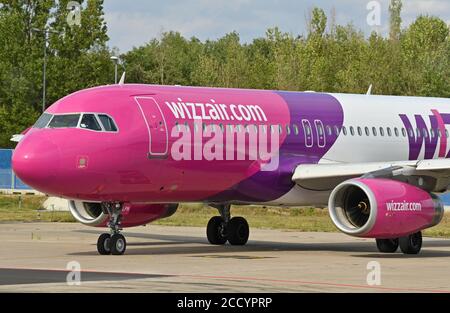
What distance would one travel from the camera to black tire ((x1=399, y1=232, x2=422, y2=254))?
97.1 feet

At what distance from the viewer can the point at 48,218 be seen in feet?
155

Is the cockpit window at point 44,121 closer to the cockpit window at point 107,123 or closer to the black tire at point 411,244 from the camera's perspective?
the cockpit window at point 107,123

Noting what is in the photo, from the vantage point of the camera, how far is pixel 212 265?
977 inches

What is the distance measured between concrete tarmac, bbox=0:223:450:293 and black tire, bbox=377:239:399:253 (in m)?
0.30

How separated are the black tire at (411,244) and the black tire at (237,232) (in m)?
5.24

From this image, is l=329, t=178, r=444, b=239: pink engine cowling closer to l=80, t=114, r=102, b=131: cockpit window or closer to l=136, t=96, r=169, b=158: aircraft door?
l=136, t=96, r=169, b=158: aircraft door

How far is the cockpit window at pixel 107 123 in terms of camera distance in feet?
88.7

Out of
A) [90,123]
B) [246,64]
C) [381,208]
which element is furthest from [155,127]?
[246,64]

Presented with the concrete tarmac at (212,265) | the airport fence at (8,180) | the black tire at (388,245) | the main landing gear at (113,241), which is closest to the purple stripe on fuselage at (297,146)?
the concrete tarmac at (212,265)

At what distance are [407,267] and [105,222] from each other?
879 cm
